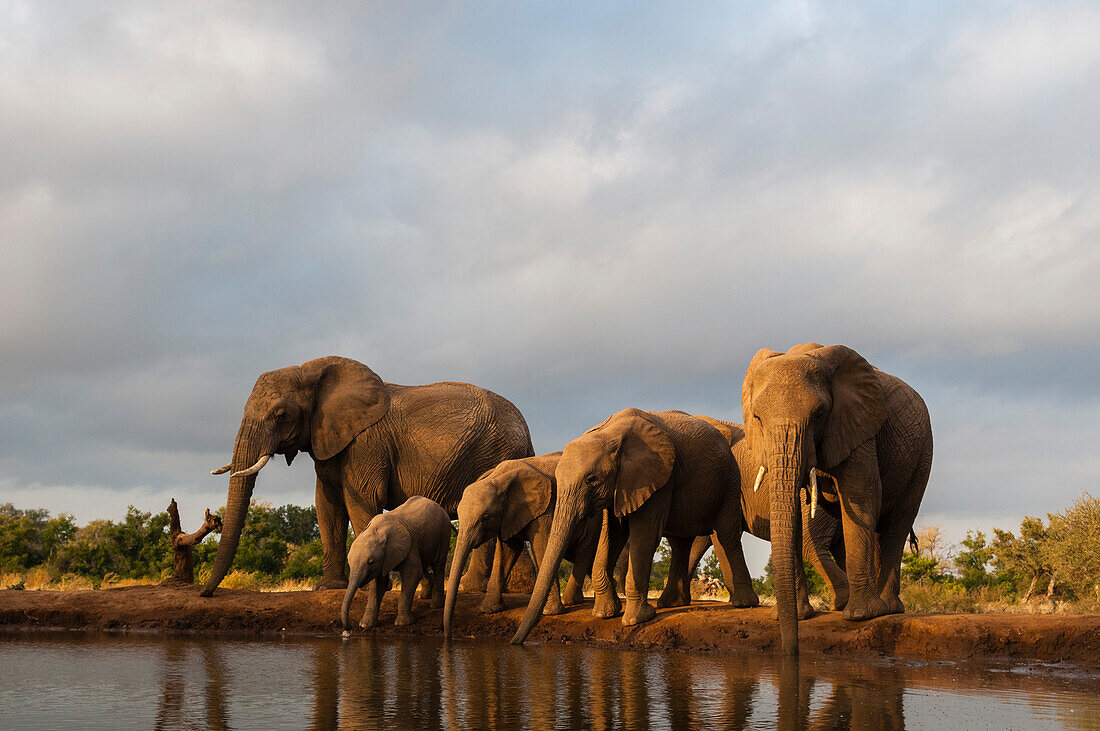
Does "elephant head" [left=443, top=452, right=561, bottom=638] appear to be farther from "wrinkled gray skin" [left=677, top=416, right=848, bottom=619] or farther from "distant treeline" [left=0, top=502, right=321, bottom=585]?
"distant treeline" [left=0, top=502, right=321, bottom=585]

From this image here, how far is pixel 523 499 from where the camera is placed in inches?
590

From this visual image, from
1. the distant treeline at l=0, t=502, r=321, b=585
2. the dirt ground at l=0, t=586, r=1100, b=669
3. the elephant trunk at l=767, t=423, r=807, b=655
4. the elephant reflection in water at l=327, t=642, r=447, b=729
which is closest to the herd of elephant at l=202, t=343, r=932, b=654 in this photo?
the elephant trunk at l=767, t=423, r=807, b=655

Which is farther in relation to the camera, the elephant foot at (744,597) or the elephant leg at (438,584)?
the elephant leg at (438,584)

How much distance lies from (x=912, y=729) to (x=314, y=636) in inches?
368

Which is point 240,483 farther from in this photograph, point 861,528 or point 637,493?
point 861,528

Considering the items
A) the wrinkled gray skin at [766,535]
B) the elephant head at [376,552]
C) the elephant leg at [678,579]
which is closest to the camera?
the wrinkled gray skin at [766,535]

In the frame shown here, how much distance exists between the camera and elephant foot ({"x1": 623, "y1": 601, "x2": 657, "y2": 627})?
13.5 metres

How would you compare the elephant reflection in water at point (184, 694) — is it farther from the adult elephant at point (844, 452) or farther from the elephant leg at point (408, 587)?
the adult elephant at point (844, 452)

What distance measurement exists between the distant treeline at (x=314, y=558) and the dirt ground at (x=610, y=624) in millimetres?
6976

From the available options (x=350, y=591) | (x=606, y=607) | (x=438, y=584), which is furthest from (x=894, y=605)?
(x=350, y=591)

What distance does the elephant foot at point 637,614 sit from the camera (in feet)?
44.2

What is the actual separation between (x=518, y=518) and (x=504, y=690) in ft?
20.1

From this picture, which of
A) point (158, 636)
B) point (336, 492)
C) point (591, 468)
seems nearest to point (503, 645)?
point (591, 468)

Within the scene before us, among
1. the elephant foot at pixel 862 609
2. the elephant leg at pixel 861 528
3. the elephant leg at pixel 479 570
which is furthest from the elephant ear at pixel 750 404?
the elephant leg at pixel 479 570
